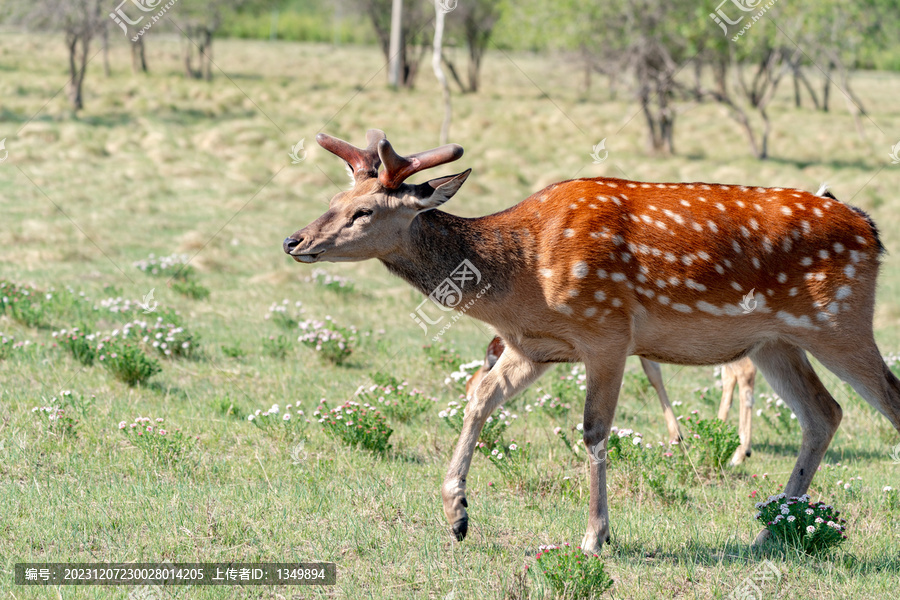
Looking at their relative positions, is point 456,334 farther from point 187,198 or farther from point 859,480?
point 187,198

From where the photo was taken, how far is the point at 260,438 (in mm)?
6625

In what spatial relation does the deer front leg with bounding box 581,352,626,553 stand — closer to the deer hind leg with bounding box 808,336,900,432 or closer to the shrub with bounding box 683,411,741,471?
the deer hind leg with bounding box 808,336,900,432

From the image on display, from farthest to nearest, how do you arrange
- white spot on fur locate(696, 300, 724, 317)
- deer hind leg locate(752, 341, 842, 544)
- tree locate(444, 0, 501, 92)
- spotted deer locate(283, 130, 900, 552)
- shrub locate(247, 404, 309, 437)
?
tree locate(444, 0, 501, 92), shrub locate(247, 404, 309, 437), deer hind leg locate(752, 341, 842, 544), white spot on fur locate(696, 300, 724, 317), spotted deer locate(283, 130, 900, 552)

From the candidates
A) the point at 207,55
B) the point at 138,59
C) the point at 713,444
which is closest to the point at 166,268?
the point at 713,444

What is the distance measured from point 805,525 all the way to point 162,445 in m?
3.86

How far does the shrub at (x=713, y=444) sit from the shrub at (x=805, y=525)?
127 cm

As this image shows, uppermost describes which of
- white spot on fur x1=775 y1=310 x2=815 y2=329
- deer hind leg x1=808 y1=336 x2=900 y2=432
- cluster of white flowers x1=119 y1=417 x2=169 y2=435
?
white spot on fur x1=775 y1=310 x2=815 y2=329

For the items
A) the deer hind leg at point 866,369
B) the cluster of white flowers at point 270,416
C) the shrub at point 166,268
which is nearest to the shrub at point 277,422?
the cluster of white flowers at point 270,416

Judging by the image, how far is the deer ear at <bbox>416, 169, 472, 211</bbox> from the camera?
503 centimetres

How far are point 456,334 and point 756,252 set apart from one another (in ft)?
21.3

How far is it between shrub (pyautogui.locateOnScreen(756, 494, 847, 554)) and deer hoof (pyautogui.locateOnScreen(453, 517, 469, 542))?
5.29ft

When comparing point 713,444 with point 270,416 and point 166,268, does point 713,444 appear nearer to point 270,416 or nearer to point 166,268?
point 270,416

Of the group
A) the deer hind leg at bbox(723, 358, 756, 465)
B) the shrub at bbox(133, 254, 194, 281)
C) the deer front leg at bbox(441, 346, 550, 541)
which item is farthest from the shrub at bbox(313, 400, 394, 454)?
the shrub at bbox(133, 254, 194, 281)

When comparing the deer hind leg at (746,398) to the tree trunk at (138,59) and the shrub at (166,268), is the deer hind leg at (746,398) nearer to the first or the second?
the shrub at (166,268)
